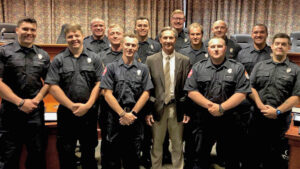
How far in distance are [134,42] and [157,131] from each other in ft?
3.13

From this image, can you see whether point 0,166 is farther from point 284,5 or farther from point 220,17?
point 284,5

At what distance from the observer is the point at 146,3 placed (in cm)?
723

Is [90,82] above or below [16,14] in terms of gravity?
below

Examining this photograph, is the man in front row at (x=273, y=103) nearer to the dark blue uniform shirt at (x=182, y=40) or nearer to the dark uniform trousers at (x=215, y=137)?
the dark uniform trousers at (x=215, y=137)

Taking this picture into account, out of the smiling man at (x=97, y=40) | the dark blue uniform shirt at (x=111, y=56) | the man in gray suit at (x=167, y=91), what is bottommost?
the man in gray suit at (x=167, y=91)

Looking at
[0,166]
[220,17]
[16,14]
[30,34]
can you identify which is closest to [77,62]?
[30,34]

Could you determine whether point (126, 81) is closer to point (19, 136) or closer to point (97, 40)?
point (19, 136)

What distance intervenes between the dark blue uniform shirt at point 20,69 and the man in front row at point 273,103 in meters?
2.09

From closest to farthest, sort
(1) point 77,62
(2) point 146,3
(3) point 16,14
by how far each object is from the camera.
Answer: (1) point 77,62 < (3) point 16,14 < (2) point 146,3

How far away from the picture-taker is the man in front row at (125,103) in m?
2.48

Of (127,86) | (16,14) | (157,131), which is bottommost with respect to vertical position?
(157,131)

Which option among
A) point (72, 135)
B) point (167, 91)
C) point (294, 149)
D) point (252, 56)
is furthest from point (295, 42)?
point (72, 135)

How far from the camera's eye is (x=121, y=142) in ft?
8.29

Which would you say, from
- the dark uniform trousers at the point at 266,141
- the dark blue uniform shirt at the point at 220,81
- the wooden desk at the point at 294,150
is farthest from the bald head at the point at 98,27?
the wooden desk at the point at 294,150
